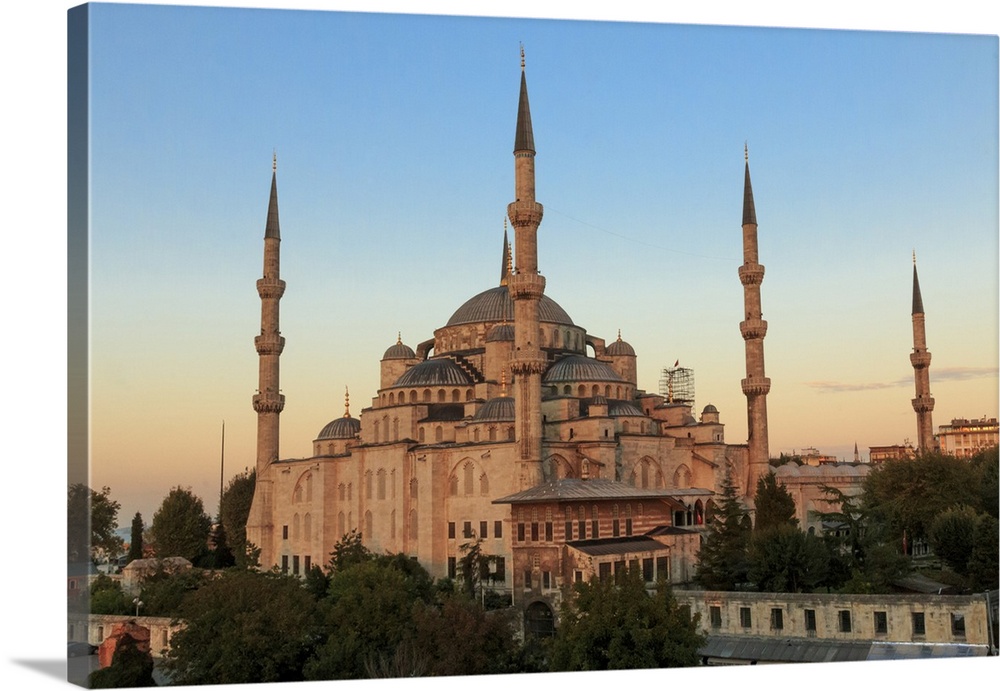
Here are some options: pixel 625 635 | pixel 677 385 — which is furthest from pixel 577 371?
pixel 625 635

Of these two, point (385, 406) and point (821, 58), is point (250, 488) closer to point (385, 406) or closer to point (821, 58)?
point (385, 406)

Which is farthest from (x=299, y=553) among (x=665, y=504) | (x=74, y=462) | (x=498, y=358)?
(x=74, y=462)

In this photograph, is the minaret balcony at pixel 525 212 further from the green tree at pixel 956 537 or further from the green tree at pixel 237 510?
the green tree at pixel 237 510

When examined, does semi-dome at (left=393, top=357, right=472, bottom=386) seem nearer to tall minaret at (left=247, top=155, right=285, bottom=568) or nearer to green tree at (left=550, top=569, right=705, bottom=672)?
tall minaret at (left=247, top=155, right=285, bottom=568)

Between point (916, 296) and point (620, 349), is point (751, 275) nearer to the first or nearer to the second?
point (620, 349)

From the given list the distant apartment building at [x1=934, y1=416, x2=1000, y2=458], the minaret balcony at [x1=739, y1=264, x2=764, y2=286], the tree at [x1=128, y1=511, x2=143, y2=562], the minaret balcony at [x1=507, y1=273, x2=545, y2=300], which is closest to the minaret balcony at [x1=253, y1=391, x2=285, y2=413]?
the tree at [x1=128, y1=511, x2=143, y2=562]

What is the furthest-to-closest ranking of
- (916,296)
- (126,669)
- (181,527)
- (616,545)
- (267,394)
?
1. (181,527)
2. (267,394)
3. (616,545)
4. (916,296)
5. (126,669)
